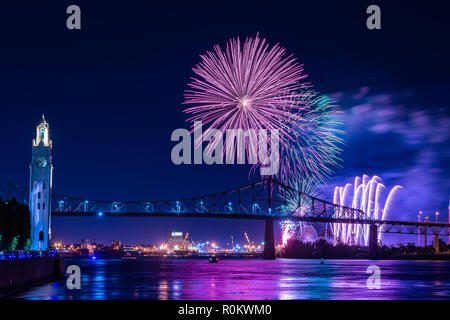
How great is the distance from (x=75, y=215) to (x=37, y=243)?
5747cm

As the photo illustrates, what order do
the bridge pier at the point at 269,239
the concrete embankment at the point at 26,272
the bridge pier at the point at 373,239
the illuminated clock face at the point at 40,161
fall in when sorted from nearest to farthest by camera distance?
the concrete embankment at the point at 26,272, the illuminated clock face at the point at 40,161, the bridge pier at the point at 269,239, the bridge pier at the point at 373,239

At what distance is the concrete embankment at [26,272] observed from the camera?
39625mm

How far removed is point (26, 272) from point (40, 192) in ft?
143

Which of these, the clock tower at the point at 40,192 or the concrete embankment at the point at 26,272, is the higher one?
the clock tower at the point at 40,192

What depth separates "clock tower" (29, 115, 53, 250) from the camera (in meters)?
Answer: 89.4

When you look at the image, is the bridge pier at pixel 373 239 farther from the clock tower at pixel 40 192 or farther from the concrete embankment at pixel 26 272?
the concrete embankment at pixel 26 272

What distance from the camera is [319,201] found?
178 m

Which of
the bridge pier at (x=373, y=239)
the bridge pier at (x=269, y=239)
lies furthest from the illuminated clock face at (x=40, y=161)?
the bridge pier at (x=373, y=239)

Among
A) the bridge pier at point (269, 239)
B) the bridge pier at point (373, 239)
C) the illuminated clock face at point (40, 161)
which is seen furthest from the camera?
the bridge pier at point (373, 239)

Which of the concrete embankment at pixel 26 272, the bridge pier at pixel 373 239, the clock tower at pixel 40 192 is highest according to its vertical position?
the clock tower at pixel 40 192

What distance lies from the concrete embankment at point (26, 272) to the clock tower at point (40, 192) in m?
26.6

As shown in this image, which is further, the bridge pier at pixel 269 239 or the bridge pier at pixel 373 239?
the bridge pier at pixel 373 239

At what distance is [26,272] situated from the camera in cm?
4728
